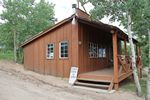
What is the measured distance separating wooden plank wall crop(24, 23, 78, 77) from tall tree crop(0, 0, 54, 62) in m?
5.48

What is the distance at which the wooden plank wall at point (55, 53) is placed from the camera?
1533 cm

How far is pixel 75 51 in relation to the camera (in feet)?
49.6

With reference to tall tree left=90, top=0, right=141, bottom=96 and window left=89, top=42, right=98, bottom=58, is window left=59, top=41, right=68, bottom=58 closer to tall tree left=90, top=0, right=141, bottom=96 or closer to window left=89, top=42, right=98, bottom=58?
window left=89, top=42, right=98, bottom=58

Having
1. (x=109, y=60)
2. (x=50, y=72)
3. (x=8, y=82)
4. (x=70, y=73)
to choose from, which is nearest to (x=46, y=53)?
(x=50, y=72)

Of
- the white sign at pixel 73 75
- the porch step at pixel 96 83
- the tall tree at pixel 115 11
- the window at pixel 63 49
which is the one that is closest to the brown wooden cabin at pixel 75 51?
the window at pixel 63 49

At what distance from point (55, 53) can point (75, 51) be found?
1.78 meters

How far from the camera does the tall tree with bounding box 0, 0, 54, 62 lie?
23.1m

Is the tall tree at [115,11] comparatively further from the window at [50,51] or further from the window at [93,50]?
the window at [50,51]

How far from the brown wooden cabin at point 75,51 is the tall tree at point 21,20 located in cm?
534

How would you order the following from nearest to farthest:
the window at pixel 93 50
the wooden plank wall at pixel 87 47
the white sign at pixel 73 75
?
the white sign at pixel 73 75 → the wooden plank wall at pixel 87 47 → the window at pixel 93 50

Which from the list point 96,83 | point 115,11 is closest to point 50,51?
point 96,83

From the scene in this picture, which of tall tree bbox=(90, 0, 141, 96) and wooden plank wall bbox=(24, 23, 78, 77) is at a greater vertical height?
tall tree bbox=(90, 0, 141, 96)

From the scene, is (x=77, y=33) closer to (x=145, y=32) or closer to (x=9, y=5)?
(x=145, y=32)

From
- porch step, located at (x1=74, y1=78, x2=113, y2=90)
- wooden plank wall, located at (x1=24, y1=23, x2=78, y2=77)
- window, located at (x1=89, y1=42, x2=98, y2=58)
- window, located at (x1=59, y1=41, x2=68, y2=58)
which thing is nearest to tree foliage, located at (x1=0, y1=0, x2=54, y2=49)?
wooden plank wall, located at (x1=24, y1=23, x2=78, y2=77)
